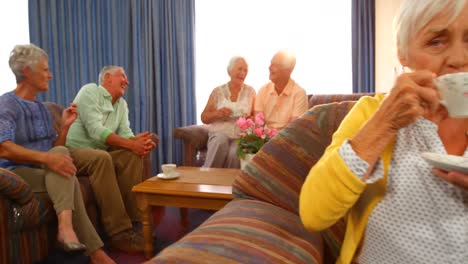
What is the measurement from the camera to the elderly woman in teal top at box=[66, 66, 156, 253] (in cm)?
251

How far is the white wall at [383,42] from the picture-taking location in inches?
154

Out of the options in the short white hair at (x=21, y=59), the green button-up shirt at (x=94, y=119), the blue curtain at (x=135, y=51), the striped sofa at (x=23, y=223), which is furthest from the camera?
the blue curtain at (x=135, y=51)

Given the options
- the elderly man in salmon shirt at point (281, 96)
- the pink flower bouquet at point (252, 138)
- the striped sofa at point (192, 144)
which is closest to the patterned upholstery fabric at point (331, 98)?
the elderly man in salmon shirt at point (281, 96)

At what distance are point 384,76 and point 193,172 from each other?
8.06 ft

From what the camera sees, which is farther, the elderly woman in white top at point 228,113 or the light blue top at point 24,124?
the elderly woman in white top at point 228,113

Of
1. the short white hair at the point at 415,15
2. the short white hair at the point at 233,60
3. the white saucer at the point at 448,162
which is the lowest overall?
the white saucer at the point at 448,162

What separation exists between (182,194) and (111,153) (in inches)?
36.0

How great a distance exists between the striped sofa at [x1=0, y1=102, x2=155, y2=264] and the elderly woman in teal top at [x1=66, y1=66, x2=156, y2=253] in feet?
1.19

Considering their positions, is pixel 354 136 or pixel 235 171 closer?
pixel 354 136

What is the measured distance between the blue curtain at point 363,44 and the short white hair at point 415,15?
3545mm

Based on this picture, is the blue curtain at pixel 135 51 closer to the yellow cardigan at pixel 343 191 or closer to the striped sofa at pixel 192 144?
the striped sofa at pixel 192 144

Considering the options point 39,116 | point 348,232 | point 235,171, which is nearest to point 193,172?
point 235,171

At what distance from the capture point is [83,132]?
292 cm

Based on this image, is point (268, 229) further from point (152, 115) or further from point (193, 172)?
point (152, 115)
